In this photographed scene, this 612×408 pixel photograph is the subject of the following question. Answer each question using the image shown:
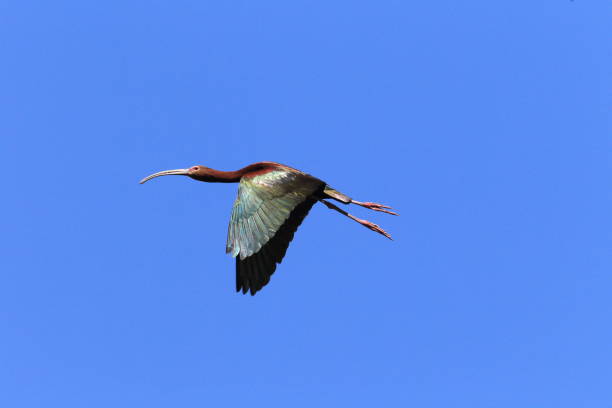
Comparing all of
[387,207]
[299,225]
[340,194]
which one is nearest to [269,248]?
[299,225]

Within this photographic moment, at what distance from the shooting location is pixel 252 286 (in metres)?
17.3

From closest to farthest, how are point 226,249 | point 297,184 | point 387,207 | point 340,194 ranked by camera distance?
point 226,249, point 297,184, point 340,194, point 387,207

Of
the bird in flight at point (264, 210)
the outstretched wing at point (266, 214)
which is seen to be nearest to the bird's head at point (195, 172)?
the bird in flight at point (264, 210)

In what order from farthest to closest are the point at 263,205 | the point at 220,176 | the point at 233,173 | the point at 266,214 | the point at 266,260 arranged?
the point at 220,176, the point at 233,173, the point at 266,260, the point at 263,205, the point at 266,214

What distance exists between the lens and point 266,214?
1578 centimetres

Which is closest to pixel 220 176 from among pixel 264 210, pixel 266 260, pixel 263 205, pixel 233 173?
pixel 233 173

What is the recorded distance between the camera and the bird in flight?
1546 cm

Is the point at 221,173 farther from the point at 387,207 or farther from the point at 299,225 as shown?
the point at 387,207

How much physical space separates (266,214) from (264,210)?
11 centimetres

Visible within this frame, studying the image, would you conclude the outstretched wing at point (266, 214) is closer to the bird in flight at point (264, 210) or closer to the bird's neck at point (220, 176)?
the bird in flight at point (264, 210)

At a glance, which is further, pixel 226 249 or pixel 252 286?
pixel 252 286

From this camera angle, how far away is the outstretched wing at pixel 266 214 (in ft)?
50.5

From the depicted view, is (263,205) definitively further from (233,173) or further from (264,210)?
(233,173)

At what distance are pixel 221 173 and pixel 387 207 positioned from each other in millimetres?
3737
